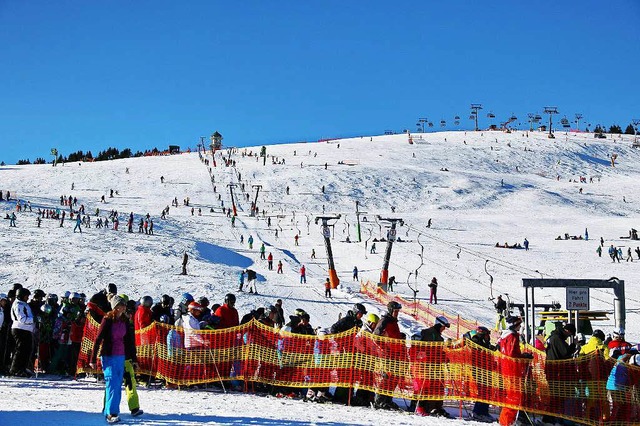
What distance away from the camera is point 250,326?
9570 mm

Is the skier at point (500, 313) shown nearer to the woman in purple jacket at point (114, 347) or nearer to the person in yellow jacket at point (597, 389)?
the person in yellow jacket at point (597, 389)

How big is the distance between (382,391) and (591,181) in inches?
3187

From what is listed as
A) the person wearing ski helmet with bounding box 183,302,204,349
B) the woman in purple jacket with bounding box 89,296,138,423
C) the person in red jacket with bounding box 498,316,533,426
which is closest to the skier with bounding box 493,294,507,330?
the person in red jacket with bounding box 498,316,533,426

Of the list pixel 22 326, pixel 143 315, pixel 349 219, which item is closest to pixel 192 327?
pixel 143 315

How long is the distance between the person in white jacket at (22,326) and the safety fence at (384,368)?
0.82 m

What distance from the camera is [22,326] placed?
9438 millimetres

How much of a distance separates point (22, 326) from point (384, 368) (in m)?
4.71

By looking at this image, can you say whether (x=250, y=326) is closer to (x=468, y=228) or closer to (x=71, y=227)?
(x=71, y=227)

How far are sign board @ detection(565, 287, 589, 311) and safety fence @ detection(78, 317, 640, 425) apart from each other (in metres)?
4.31

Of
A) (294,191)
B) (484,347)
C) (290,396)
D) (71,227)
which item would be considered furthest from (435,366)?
(294,191)

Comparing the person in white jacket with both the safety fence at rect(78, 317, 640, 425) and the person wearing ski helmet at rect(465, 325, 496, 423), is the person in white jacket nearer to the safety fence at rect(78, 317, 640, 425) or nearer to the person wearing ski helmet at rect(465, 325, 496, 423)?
the safety fence at rect(78, 317, 640, 425)

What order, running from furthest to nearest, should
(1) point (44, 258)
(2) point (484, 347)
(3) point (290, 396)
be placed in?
(1) point (44, 258) < (3) point (290, 396) < (2) point (484, 347)

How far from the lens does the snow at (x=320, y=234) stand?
21.1 metres

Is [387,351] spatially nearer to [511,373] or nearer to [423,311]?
[511,373]
